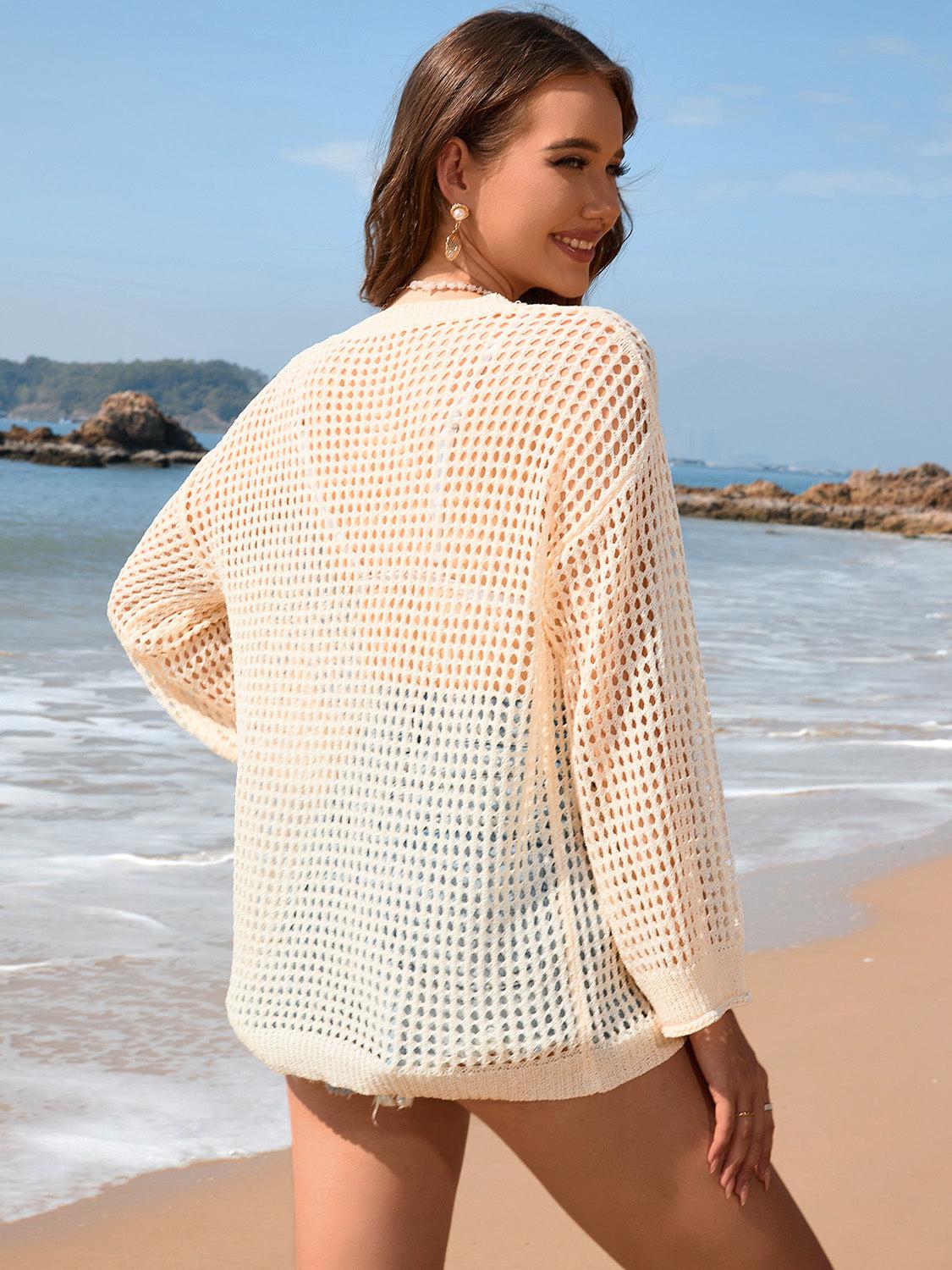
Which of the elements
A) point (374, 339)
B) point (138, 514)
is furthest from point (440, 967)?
point (138, 514)

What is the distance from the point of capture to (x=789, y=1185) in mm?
3098

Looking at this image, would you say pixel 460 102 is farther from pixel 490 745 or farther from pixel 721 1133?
pixel 721 1133

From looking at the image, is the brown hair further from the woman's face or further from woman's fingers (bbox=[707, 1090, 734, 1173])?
woman's fingers (bbox=[707, 1090, 734, 1173])

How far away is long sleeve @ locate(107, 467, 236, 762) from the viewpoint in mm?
1789

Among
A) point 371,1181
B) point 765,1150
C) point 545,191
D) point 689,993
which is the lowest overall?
point 371,1181

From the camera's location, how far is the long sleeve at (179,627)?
1789mm

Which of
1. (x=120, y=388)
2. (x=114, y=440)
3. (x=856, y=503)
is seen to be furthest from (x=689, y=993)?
(x=120, y=388)

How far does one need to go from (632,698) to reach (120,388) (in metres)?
113

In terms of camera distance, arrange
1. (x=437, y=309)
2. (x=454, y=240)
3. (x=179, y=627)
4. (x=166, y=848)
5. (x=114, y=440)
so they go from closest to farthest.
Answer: (x=437, y=309) → (x=454, y=240) → (x=179, y=627) → (x=166, y=848) → (x=114, y=440)

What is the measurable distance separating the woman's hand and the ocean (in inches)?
76.1

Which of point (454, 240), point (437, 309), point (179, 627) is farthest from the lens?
point (179, 627)

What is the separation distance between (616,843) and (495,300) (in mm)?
566

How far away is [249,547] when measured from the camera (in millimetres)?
1632

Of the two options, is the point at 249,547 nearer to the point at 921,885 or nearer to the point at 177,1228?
the point at 177,1228
